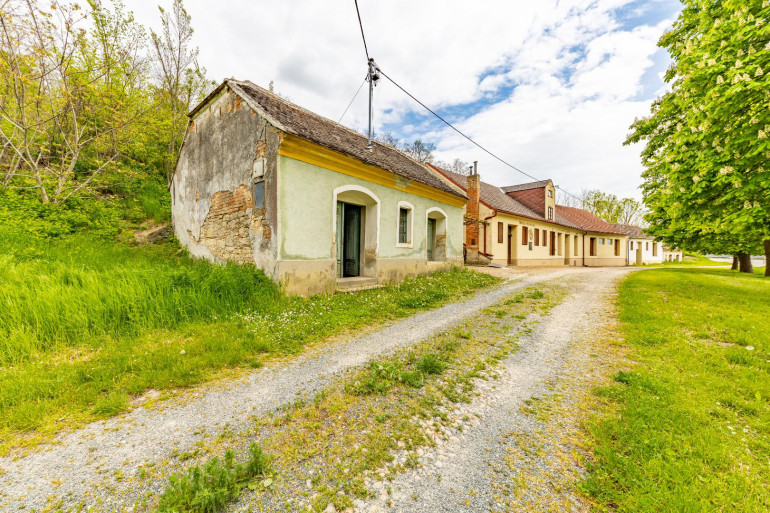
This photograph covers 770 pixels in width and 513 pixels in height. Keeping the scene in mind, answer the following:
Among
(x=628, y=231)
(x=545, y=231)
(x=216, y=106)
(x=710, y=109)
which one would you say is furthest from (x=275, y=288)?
(x=628, y=231)

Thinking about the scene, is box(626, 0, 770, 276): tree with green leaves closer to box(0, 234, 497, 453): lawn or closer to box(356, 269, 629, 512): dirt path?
box(356, 269, 629, 512): dirt path

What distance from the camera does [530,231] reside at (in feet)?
67.7

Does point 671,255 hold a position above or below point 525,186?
below

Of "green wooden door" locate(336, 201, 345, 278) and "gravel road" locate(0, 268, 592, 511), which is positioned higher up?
"green wooden door" locate(336, 201, 345, 278)

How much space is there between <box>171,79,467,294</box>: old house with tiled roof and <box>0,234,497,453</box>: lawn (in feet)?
3.51

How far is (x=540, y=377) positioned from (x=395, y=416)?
2.10 m

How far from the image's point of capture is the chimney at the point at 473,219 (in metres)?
17.4

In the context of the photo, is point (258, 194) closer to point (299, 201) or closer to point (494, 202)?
point (299, 201)

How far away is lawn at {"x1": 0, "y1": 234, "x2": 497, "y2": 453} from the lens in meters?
2.89

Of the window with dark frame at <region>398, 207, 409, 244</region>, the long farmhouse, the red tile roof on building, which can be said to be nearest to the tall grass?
the long farmhouse

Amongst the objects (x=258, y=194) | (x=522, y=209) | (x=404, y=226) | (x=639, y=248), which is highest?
(x=522, y=209)

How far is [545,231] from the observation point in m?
22.3

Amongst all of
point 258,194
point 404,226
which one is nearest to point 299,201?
A: point 258,194

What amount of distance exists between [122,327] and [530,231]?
2223cm
